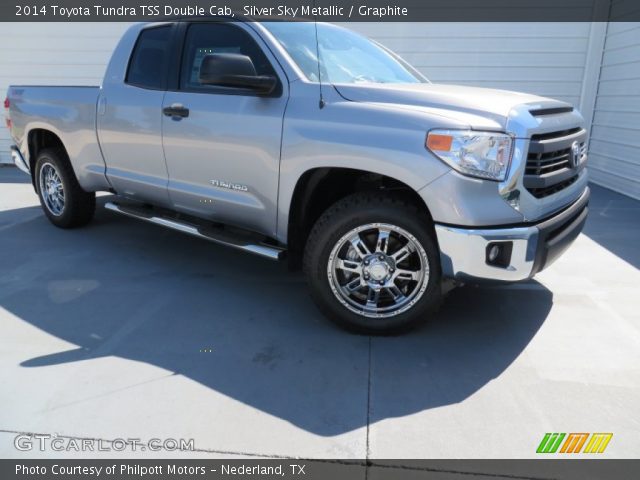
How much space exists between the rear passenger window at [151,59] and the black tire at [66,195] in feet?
4.63

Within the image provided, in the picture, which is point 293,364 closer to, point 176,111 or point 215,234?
point 215,234

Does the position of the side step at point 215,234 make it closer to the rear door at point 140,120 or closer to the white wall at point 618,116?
the rear door at point 140,120

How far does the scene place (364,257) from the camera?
3.03m

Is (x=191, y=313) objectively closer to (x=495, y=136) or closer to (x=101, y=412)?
(x=101, y=412)

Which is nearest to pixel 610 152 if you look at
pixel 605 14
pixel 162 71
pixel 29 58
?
pixel 605 14

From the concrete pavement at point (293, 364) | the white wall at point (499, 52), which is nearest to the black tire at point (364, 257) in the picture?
the concrete pavement at point (293, 364)

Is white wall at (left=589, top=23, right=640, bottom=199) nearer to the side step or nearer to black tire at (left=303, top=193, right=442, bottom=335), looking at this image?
black tire at (left=303, top=193, right=442, bottom=335)

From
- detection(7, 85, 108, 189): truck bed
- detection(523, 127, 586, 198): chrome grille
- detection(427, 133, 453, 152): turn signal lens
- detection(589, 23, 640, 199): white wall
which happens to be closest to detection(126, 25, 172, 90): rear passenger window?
detection(7, 85, 108, 189): truck bed

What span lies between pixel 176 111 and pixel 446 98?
199 centimetres

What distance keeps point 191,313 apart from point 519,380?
212 cm

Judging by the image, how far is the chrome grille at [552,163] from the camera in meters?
2.70

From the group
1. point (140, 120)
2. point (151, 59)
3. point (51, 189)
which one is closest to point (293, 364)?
point (140, 120)

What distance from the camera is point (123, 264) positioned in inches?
171

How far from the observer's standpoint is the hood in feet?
8.70
